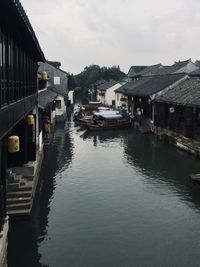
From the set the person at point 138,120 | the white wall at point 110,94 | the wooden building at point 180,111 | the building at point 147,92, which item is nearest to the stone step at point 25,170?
the wooden building at point 180,111

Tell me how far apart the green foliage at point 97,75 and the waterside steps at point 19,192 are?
96545mm

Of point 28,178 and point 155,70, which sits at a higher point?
point 155,70

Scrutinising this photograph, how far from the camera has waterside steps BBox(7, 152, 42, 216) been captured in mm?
15445

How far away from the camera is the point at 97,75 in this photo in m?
118

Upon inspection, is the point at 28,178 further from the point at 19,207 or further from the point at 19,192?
the point at 19,207

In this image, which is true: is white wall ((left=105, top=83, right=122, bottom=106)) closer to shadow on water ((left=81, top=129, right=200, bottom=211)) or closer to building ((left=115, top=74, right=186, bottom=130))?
building ((left=115, top=74, right=186, bottom=130))

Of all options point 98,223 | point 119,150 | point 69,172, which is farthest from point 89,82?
point 98,223

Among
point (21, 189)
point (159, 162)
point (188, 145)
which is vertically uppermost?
point (188, 145)

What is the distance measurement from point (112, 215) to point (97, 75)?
10459cm

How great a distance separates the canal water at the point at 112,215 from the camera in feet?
40.7

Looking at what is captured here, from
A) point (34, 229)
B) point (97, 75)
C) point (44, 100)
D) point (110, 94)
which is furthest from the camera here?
point (97, 75)

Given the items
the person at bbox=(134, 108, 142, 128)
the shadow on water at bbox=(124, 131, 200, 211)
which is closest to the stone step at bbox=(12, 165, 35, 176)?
the shadow on water at bbox=(124, 131, 200, 211)

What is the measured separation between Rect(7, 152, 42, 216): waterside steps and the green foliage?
9655 centimetres

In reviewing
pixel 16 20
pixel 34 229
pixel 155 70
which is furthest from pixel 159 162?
pixel 155 70
